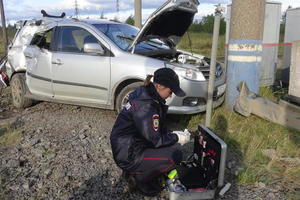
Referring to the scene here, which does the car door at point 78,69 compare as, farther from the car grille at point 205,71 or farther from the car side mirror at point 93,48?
the car grille at point 205,71

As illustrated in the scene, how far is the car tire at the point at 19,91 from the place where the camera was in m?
6.43

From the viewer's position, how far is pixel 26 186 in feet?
10.8

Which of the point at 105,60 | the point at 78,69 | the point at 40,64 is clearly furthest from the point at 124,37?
the point at 40,64

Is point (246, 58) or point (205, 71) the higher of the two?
point (246, 58)

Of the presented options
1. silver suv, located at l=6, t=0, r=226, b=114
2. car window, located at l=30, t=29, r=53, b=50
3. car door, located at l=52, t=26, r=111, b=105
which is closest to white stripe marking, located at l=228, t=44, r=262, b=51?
silver suv, located at l=6, t=0, r=226, b=114

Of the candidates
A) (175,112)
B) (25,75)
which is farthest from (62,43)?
(175,112)

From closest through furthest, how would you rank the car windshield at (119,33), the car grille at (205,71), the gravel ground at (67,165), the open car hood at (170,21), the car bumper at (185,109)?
the gravel ground at (67,165)
the open car hood at (170,21)
the car bumper at (185,109)
the car grille at (205,71)
the car windshield at (119,33)

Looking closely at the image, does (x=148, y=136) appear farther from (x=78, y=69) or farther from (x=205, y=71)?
(x=78, y=69)

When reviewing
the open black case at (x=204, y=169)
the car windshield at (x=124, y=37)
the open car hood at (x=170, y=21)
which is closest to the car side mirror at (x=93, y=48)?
the car windshield at (x=124, y=37)

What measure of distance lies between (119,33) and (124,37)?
0.45 ft

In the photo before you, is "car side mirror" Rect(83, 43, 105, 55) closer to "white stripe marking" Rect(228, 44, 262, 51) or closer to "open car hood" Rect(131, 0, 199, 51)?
"open car hood" Rect(131, 0, 199, 51)

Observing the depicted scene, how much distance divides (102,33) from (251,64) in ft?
8.27

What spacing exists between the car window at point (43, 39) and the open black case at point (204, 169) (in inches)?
149

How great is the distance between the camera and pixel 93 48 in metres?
5.07
